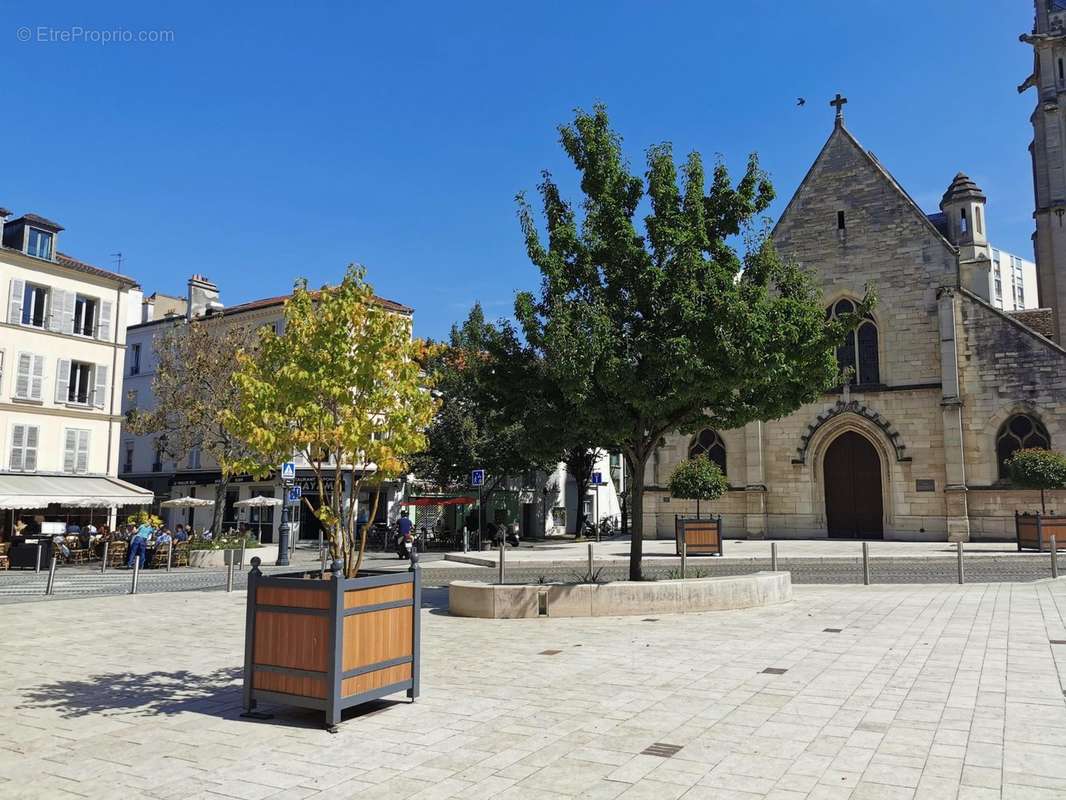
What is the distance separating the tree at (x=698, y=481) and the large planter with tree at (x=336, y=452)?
58.9ft

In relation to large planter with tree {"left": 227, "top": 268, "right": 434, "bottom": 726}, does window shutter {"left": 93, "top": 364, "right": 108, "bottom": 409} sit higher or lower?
higher

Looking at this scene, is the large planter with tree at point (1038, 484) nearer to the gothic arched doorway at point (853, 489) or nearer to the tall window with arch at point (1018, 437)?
the tall window with arch at point (1018, 437)

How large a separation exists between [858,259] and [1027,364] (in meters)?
6.63

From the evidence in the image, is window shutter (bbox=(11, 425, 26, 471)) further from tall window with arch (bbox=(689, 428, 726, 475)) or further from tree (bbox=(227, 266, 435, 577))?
tree (bbox=(227, 266, 435, 577))

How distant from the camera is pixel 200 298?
43.2 meters

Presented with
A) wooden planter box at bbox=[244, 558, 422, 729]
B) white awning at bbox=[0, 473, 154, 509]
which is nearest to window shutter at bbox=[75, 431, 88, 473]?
white awning at bbox=[0, 473, 154, 509]

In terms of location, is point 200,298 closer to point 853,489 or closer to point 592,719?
point 853,489

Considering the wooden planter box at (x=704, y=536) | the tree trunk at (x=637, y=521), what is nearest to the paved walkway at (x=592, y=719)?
the tree trunk at (x=637, y=521)

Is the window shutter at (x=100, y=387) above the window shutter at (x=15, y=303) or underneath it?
underneath

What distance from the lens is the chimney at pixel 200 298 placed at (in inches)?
1688

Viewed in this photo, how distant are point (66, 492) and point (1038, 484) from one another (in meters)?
30.5

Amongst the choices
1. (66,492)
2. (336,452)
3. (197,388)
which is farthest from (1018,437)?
(66,492)

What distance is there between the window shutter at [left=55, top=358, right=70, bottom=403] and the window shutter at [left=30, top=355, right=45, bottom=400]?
571 millimetres

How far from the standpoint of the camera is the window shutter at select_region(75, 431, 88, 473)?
30312 millimetres
